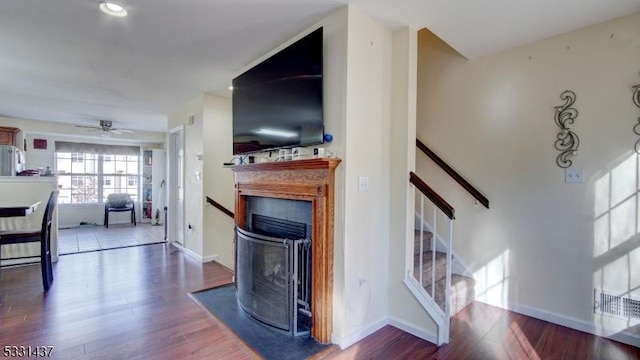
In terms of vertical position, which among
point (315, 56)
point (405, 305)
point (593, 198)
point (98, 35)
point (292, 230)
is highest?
point (98, 35)

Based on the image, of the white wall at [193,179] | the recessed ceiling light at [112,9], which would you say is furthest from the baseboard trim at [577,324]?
the recessed ceiling light at [112,9]

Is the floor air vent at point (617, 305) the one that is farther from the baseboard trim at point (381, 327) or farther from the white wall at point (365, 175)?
the white wall at point (365, 175)

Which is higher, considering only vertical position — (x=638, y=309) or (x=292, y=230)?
(x=292, y=230)

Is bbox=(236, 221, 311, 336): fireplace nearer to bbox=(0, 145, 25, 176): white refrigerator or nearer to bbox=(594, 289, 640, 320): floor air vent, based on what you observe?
bbox=(594, 289, 640, 320): floor air vent

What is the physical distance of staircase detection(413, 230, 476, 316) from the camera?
8.39 ft

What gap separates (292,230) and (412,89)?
149 cm

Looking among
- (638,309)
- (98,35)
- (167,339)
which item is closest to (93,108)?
(98,35)

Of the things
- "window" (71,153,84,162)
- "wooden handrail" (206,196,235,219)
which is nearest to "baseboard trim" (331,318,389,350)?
"wooden handrail" (206,196,235,219)

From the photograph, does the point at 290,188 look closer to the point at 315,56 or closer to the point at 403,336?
the point at 315,56

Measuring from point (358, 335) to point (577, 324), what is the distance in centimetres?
175

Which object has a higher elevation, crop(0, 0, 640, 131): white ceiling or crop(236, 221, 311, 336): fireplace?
crop(0, 0, 640, 131): white ceiling

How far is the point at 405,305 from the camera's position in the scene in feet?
7.71

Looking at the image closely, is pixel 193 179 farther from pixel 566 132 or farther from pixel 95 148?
pixel 95 148

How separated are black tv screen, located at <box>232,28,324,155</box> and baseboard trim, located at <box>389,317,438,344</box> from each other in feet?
5.09
